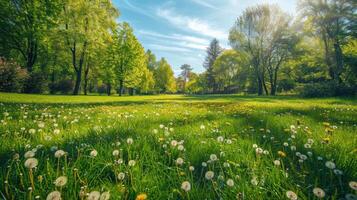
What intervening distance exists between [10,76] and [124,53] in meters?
22.0

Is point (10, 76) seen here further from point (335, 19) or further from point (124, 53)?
point (335, 19)

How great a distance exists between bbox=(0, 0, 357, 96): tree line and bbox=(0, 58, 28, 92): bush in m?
0.07

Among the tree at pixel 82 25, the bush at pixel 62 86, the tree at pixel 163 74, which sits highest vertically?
the tree at pixel 82 25

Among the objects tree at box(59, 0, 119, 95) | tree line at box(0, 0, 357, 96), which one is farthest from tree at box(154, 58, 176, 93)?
tree at box(59, 0, 119, 95)

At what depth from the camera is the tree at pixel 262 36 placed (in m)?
35.2

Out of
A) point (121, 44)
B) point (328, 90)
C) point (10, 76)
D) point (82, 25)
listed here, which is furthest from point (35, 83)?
point (328, 90)

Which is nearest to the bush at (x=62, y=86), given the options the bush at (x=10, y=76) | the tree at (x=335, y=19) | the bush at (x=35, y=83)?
the bush at (x=35, y=83)

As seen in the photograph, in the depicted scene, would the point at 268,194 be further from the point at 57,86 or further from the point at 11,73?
the point at 57,86

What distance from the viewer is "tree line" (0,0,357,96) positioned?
928 inches

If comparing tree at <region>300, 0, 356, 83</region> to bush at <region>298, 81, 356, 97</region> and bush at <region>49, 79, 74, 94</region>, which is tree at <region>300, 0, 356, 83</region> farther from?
bush at <region>49, 79, 74, 94</region>

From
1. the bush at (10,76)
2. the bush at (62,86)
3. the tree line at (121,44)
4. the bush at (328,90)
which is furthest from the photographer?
the bush at (62,86)

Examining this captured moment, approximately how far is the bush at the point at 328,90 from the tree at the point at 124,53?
30722 mm

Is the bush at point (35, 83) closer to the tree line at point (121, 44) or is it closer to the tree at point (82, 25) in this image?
the tree line at point (121, 44)

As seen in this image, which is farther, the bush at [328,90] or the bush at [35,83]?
the bush at [35,83]
